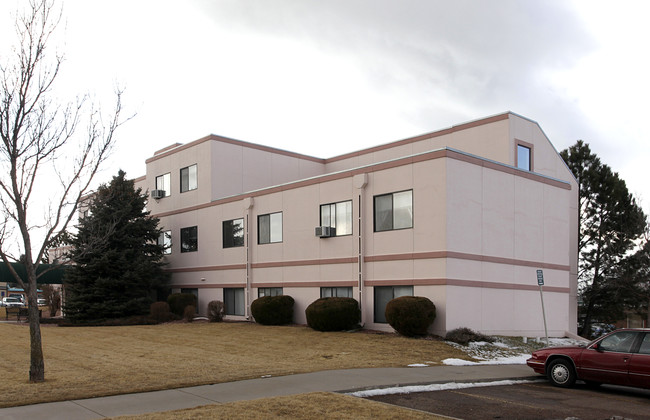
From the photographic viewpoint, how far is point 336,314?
955 inches

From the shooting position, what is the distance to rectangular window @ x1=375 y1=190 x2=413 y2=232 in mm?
24031

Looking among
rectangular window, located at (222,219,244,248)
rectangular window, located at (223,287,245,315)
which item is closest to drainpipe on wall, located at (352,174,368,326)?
rectangular window, located at (222,219,244,248)

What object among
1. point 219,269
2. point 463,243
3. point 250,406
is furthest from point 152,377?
point 219,269

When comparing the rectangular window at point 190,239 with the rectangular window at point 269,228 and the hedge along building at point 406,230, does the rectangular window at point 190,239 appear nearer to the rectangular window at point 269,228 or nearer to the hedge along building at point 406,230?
the hedge along building at point 406,230

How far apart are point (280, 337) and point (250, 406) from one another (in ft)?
46.0

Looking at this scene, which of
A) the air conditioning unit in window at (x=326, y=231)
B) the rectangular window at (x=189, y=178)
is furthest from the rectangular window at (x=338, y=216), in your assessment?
the rectangular window at (x=189, y=178)

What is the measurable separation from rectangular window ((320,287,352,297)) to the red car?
1235 centimetres

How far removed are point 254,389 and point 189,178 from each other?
87.9 ft

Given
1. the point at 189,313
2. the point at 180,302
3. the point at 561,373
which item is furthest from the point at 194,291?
the point at 561,373

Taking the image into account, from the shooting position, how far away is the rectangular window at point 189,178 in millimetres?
36400

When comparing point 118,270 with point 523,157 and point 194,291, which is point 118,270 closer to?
point 194,291

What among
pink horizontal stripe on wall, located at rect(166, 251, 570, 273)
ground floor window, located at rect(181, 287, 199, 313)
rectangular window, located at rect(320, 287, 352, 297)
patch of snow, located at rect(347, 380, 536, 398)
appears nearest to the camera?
patch of snow, located at rect(347, 380, 536, 398)

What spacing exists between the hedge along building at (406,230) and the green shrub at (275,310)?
0.63 meters

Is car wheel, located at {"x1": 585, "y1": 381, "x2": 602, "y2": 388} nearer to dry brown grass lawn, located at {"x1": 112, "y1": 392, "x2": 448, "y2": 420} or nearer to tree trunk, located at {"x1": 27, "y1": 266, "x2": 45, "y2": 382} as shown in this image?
dry brown grass lawn, located at {"x1": 112, "y1": 392, "x2": 448, "y2": 420}
